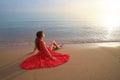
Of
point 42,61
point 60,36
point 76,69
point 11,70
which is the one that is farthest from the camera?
point 60,36

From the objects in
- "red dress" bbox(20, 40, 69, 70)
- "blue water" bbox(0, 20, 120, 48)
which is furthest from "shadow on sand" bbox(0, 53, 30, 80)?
"blue water" bbox(0, 20, 120, 48)

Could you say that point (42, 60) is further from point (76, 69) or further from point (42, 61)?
point (76, 69)

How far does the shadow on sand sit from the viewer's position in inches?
206

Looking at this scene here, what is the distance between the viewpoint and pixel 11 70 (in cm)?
568

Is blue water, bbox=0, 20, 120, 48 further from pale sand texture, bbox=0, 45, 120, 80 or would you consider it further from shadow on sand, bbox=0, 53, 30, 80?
shadow on sand, bbox=0, 53, 30, 80

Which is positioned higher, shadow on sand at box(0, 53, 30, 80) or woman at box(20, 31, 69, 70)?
woman at box(20, 31, 69, 70)

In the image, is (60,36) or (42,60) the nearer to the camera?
(42,60)

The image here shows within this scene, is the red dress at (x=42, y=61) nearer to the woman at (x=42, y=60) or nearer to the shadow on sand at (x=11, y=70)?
the woman at (x=42, y=60)

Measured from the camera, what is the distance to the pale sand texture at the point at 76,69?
16.6ft

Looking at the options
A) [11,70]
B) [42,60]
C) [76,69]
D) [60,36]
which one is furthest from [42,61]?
[60,36]

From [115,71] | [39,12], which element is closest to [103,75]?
[115,71]

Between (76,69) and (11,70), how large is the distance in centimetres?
191

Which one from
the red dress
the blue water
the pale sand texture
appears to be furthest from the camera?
the blue water

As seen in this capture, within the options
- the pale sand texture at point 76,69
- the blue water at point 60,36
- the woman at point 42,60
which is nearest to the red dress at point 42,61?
the woman at point 42,60
